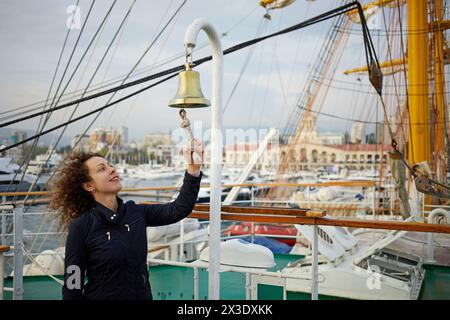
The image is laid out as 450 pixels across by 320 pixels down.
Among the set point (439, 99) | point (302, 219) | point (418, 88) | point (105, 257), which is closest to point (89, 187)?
point (105, 257)

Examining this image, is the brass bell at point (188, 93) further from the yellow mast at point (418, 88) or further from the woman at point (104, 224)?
the yellow mast at point (418, 88)

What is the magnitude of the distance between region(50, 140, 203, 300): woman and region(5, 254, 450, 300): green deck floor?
7.51 feet

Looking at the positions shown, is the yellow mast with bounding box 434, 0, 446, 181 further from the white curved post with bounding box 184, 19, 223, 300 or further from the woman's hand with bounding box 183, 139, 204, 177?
the woman's hand with bounding box 183, 139, 204, 177

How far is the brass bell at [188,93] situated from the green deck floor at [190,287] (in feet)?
8.53

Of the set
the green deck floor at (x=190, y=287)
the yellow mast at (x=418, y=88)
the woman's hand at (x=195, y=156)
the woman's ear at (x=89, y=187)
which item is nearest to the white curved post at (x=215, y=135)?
the woman's hand at (x=195, y=156)

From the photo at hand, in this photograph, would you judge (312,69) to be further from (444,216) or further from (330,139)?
(330,139)

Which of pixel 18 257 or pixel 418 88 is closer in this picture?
pixel 18 257

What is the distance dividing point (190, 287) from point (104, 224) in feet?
9.29

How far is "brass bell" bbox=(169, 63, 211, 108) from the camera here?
4.58ft

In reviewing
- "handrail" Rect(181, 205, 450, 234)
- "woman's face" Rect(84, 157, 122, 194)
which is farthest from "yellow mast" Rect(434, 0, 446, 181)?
"woman's face" Rect(84, 157, 122, 194)

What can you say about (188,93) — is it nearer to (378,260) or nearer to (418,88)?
(378,260)

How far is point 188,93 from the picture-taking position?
4.61ft
